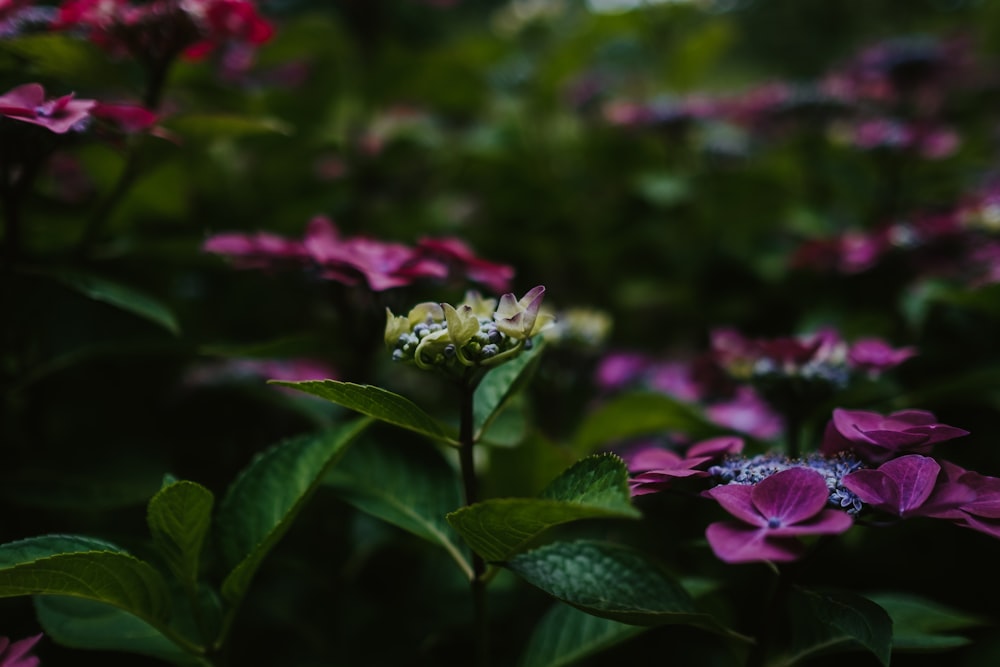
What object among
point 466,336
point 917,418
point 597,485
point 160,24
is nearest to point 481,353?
point 466,336

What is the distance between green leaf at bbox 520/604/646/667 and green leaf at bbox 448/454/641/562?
6.5 inches

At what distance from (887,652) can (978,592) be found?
2.29 ft

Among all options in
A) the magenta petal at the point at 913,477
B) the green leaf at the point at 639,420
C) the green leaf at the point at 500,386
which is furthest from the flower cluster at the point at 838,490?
the green leaf at the point at 639,420

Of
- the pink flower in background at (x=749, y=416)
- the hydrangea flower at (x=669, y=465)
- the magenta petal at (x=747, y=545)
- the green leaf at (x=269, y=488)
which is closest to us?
the magenta petal at (x=747, y=545)

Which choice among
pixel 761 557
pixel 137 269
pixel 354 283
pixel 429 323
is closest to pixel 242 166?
pixel 137 269

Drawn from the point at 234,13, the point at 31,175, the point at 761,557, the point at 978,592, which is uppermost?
the point at 234,13

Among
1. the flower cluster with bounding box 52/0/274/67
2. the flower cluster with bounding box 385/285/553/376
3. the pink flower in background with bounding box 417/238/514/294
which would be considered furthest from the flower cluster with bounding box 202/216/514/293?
the flower cluster with bounding box 52/0/274/67

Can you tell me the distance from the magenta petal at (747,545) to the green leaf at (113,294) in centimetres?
53

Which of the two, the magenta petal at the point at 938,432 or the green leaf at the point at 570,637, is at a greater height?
the magenta petal at the point at 938,432

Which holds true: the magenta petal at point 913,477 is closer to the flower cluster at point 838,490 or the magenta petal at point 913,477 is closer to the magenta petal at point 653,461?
the flower cluster at point 838,490

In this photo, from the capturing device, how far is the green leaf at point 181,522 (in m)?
0.57

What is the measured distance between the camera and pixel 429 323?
2.06ft

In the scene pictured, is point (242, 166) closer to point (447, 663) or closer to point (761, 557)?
point (447, 663)

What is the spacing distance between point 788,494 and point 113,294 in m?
0.62
